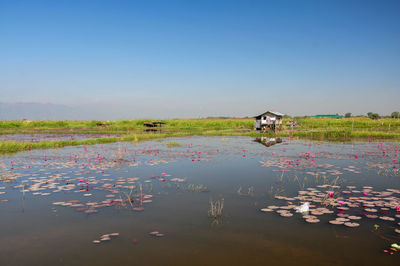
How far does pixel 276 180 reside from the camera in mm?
9664

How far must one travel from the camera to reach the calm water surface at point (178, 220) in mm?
4594

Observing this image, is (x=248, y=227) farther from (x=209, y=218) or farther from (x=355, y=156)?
(x=355, y=156)

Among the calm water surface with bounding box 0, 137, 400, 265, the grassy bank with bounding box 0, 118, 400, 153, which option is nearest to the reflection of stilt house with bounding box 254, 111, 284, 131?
the grassy bank with bounding box 0, 118, 400, 153

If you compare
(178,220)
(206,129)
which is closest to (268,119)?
(206,129)

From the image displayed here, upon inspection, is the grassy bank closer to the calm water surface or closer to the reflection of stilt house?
the reflection of stilt house

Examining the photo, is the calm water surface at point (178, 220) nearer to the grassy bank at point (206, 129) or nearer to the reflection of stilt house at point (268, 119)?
the grassy bank at point (206, 129)

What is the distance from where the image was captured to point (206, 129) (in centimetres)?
4819

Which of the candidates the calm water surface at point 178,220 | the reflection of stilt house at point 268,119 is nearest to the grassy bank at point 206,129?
the reflection of stilt house at point 268,119

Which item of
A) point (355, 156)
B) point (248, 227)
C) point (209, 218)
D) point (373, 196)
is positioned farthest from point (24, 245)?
point (355, 156)

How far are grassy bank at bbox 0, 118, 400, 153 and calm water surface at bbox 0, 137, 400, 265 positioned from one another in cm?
1309

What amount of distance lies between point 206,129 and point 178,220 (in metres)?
42.2

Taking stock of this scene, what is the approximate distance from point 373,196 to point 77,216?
7876 millimetres

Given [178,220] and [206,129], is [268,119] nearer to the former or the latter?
[206,129]

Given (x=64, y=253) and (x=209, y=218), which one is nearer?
(x=64, y=253)
